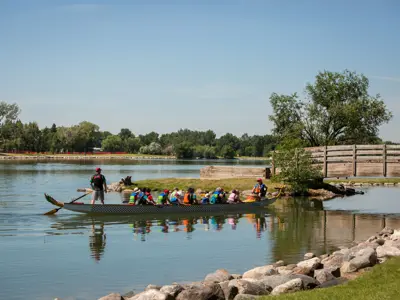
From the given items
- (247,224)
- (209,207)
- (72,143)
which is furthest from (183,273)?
(72,143)

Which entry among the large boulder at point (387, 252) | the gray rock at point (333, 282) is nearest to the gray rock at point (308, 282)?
the gray rock at point (333, 282)

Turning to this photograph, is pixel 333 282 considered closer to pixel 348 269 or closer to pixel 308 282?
pixel 308 282

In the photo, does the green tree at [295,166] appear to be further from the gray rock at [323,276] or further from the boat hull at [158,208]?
the gray rock at [323,276]

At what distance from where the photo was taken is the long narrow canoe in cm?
3070

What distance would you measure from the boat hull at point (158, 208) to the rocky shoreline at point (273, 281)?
51.3 ft

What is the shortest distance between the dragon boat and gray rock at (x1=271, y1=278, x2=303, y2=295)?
19210mm

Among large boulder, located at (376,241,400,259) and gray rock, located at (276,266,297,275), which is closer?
gray rock, located at (276,266,297,275)

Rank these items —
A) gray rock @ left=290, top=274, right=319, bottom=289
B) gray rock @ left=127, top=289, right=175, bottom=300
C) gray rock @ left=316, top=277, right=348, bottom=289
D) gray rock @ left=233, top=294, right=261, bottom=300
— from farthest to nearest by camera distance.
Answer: gray rock @ left=316, top=277, right=348, bottom=289, gray rock @ left=290, top=274, right=319, bottom=289, gray rock @ left=127, top=289, right=175, bottom=300, gray rock @ left=233, top=294, right=261, bottom=300

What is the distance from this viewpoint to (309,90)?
188 feet

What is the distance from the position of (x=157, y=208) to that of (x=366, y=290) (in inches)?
834

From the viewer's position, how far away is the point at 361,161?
121 feet

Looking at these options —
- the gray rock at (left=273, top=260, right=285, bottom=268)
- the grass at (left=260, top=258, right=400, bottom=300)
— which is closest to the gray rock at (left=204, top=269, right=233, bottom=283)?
the gray rock at (left=273, top=260, right=285, bottom=268)

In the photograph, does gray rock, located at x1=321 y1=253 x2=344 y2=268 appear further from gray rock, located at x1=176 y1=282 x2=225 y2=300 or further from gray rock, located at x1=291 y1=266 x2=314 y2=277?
gray rock, located at x1=176 y1=282 x2=225 y2=300

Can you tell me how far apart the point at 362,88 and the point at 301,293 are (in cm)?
4873
